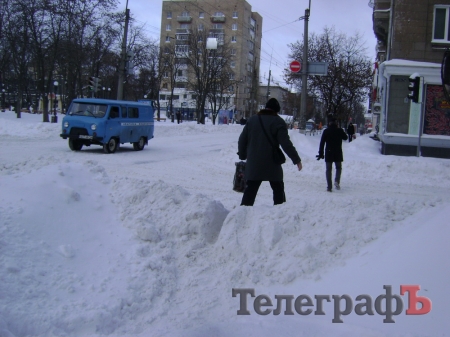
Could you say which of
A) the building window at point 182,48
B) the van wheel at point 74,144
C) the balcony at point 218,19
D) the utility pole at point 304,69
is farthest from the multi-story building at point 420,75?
the balcony at point 218,19

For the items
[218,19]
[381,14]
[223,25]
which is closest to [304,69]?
[381,14]

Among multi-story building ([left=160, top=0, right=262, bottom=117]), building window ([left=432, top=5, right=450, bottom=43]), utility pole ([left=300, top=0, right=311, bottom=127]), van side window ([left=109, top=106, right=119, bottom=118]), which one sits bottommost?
van side window ([left=109, top=106, right=119, bottom=118])

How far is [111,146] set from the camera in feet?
59.4

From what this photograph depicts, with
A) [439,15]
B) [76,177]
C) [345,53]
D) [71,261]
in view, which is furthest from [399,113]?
[71,261]

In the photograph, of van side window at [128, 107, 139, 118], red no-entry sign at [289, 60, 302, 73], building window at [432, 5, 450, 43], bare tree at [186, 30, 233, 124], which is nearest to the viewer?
van side window at [128, 107, 139, 118]

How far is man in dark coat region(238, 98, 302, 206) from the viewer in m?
6.47

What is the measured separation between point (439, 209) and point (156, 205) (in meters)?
3.61

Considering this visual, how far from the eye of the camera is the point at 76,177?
674 cm

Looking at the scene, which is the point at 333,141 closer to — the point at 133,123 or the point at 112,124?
the point at 112,124

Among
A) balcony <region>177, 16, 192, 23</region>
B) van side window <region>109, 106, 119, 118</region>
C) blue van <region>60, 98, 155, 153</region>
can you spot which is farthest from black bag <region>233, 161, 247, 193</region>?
balcony <region>177, 16, 192, 23</region>

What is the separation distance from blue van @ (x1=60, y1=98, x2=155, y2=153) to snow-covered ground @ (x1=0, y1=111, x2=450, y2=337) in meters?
10.4

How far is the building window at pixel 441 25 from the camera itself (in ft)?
67.6

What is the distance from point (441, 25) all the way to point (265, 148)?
1767 centimetres

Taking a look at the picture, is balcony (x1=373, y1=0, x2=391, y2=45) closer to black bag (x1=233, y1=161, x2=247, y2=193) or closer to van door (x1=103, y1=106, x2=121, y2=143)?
van door (x1=103, y1=106, x2=121, y2=143)
